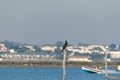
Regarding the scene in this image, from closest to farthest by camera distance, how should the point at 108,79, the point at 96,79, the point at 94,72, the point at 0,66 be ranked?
1. the point at 108,79
2. the point at 96,79
3. the point at 94,72
4. the point at 0,66

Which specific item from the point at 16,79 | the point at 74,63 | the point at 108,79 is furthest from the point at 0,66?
the point at 108,79

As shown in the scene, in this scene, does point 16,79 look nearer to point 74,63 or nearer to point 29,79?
point 29,79

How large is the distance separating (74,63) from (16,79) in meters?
92.9

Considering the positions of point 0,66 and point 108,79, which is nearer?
point 108,79

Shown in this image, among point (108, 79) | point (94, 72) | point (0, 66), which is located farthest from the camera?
point (0, 66)

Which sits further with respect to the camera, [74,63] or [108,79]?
[74,63]

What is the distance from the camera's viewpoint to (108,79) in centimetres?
7156

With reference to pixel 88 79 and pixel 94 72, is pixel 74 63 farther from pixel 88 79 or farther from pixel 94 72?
pixel 88 79

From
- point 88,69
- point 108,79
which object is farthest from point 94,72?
point 108,79

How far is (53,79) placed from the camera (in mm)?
91625

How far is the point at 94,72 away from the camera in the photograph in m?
105

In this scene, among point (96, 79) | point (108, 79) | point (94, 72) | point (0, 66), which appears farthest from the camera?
point (0, 66)

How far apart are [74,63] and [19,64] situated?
14.5 metres

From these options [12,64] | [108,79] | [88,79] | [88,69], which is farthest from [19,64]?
[108,79]
